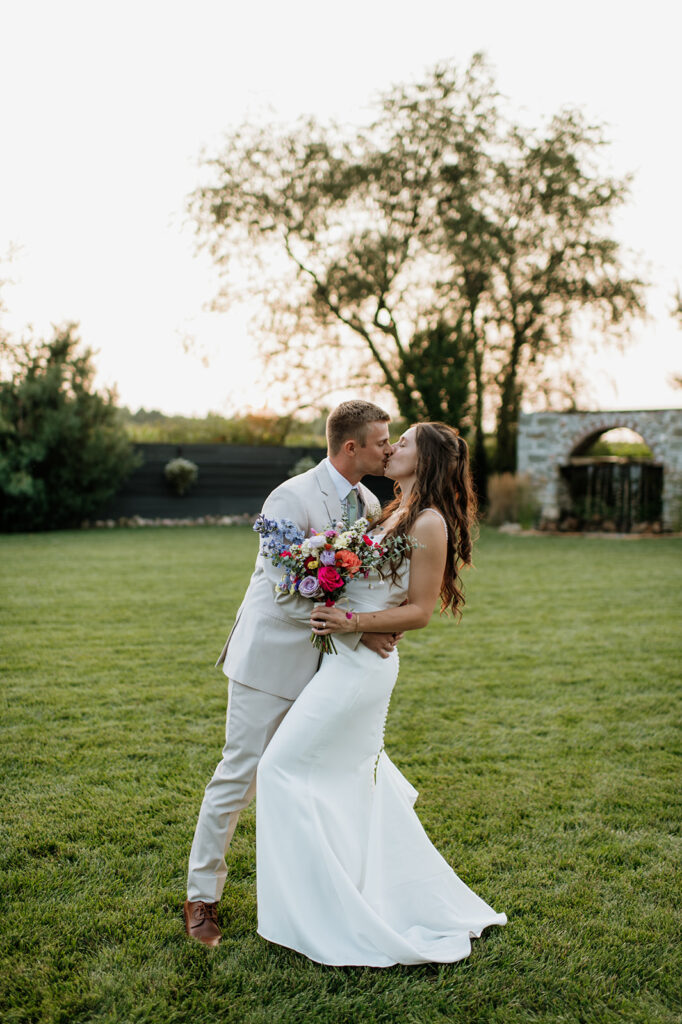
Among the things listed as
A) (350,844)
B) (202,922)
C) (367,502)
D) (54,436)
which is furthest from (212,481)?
(350,844)

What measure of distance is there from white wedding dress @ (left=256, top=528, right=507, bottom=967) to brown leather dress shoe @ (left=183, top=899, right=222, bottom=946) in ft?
0.72

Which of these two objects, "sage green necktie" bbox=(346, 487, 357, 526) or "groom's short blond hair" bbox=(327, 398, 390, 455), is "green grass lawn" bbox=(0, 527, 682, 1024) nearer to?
"sage green necktie" bbox=(346, 487, 357, 526)

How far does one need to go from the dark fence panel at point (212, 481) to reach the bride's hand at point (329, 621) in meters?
16.7

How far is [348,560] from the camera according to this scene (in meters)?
2.43

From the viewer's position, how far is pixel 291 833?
8.31 feet

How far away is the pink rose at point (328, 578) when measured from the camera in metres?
2.42

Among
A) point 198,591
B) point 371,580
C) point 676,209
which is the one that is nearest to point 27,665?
point 198,591

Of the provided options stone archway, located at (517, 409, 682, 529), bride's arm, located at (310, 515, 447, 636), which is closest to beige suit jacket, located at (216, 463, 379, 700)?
bride's arm, located at (310, 515, 447, 636)

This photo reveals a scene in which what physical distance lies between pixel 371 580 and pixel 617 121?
69.5 ft

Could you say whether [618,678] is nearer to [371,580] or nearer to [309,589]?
[371,580]

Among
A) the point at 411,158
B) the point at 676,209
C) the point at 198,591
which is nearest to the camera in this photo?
the point at 198,591

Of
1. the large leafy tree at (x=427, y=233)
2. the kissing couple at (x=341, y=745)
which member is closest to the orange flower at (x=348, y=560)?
the kissing couple at (x=341, y=745)

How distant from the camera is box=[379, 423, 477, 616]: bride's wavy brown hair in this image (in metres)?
2.78

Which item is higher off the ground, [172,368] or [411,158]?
[411,158]
